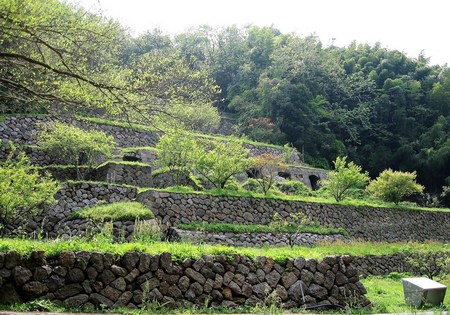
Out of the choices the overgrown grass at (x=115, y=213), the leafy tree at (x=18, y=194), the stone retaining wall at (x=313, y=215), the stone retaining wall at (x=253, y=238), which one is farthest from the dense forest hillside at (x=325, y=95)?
the leafy tree at (x=18, y=194)

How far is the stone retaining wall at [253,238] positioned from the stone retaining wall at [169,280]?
615 centimetres

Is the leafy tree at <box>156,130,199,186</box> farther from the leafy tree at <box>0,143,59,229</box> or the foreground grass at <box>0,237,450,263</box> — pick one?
the foreground grass at <box>0,237,450,263</box>

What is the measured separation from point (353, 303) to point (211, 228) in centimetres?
780

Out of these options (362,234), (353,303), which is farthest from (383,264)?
(353,303)

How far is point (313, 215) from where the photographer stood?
2067 cm

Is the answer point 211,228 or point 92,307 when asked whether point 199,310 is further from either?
point 211,228

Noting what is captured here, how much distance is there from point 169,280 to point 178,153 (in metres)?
12.0

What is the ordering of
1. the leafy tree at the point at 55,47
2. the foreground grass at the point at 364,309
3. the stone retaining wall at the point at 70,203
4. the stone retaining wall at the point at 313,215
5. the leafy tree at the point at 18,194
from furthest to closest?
the stone retaining wall at the point at 313,215 < the stone retaining wall at the point at 70,203 < the leafy tree at the point at 18,194 < the leafy tree at the point at 55,47 < the foreground grass at the point at 364,309

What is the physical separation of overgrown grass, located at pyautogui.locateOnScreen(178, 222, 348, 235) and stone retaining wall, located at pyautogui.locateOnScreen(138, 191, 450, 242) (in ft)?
1.94

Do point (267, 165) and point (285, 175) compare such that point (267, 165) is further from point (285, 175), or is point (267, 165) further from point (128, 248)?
point (128, 248)

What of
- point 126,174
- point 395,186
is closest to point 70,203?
point 126,174

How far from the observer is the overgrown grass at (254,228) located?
16.3 metres

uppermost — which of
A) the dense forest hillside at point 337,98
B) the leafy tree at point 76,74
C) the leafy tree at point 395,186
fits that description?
the dense forest hillside at point 337,98

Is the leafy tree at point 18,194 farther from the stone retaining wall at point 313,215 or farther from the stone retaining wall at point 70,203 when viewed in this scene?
the stone retaining wall at point 313,215
